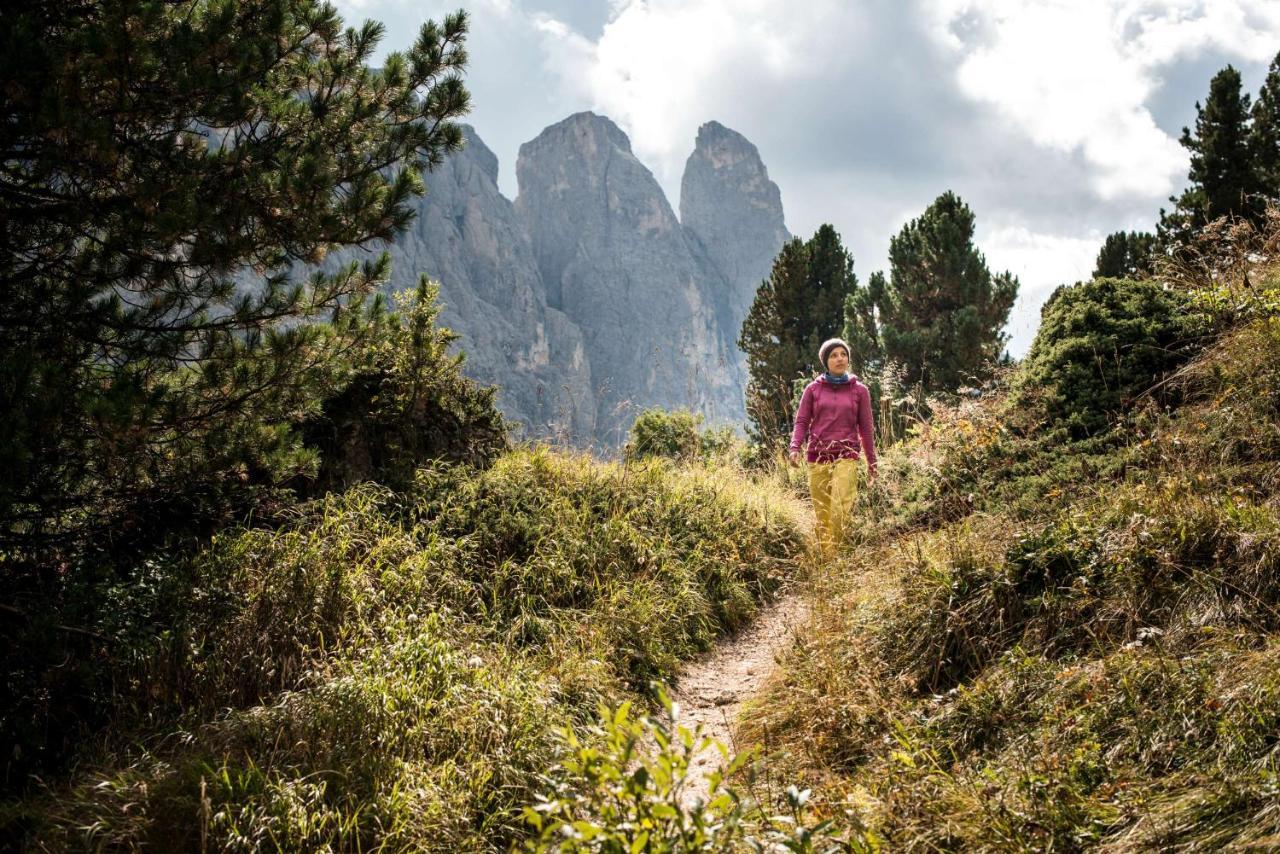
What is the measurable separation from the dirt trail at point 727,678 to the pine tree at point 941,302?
1225 cm

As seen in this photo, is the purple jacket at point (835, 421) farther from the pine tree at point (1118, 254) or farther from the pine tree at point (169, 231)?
the pine tree at point (1118, 254)

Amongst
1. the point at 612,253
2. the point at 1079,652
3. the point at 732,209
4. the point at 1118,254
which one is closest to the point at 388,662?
the point at 1079,652

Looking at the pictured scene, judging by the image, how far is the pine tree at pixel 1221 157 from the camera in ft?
46.7

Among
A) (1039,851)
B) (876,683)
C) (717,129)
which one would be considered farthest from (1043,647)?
(717,129)

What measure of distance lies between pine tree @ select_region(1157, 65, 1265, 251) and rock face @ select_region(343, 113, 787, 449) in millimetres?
61486

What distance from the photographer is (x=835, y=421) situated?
6512mm

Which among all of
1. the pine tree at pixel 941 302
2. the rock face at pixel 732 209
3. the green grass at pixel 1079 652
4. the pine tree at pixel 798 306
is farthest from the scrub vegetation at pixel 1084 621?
the rock face at pixel 732 209

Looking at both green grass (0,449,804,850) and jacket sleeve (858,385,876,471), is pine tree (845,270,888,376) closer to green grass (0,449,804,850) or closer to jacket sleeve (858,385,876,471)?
jacket sleeve (858,385,876,471)

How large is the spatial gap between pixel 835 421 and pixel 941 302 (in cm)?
1232

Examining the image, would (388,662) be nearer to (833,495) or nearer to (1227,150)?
(833,495)

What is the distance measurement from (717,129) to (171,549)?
174 m

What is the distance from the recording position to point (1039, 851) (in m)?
2.13

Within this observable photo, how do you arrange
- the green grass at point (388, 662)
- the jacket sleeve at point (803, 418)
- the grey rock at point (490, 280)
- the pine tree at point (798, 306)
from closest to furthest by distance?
the green grass at point (388, 662) → the jacket sleeve at point (803, 418) → the pine tree at point (798, 306) → the grey rock at point (490, 280)

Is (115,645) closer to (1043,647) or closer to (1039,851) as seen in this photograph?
(1039,851)
